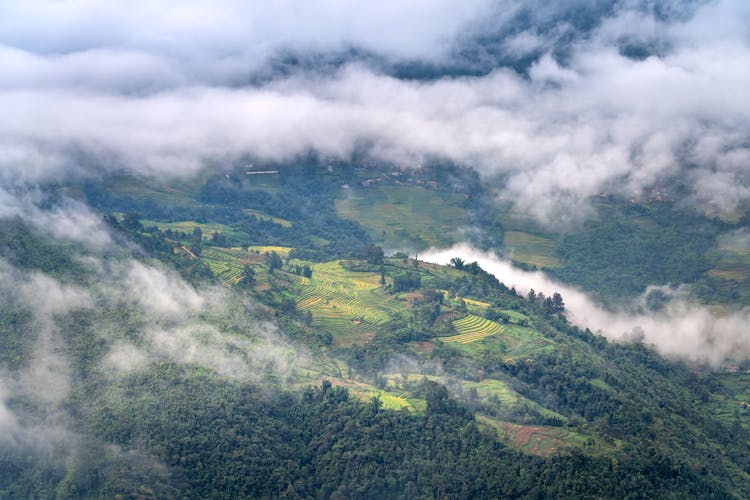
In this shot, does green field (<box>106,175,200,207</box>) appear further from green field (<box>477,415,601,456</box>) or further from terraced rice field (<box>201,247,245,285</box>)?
green field (<box>477,415,601,456</box>)

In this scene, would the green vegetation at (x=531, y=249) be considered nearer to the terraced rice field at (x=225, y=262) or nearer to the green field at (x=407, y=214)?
the green field at (x=407, y=214)

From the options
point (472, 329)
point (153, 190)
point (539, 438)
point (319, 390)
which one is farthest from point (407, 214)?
point (539, 438)

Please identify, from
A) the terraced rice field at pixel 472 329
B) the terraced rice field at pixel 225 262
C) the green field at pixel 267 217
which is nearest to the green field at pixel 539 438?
the terraced rice field at pixel 472 329

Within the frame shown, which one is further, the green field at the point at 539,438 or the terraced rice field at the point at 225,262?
the terraced rice field at the point at 225,262

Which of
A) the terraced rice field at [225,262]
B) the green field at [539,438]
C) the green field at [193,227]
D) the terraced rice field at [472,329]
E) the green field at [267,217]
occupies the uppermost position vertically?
the green field at [539,438]

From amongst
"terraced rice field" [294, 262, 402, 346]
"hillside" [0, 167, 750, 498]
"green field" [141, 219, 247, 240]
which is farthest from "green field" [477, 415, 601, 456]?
"green field" [141, 219, 247, 240]

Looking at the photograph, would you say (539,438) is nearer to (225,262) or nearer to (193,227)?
(225,262)

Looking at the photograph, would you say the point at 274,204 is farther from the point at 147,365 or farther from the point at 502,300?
the point at 147,365
